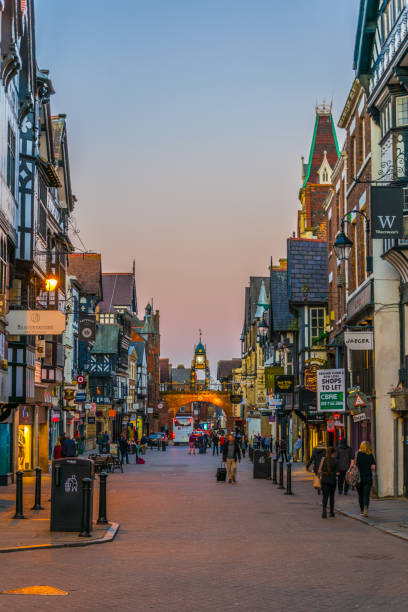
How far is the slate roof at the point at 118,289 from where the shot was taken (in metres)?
103

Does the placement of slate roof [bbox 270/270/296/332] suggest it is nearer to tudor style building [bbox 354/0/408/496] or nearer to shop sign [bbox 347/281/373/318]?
shop sign [bbox 347/281/373/318]

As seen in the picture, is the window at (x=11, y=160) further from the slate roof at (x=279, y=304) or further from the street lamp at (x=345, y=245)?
the slate roof at (x=279, y=304)

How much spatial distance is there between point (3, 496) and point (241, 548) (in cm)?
1241

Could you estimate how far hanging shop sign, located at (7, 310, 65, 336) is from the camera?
72.3ft

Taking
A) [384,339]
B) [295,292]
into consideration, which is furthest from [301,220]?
[384,339]

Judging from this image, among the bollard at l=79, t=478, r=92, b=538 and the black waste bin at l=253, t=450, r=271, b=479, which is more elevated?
the bollard at l=79, t=478, r=92, b=538

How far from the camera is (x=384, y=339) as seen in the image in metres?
24.2

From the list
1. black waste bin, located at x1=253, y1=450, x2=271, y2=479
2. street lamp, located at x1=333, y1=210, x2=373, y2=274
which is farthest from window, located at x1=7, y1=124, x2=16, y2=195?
black waste bin, located at x1=253, y1=450, x2=271, y2=479

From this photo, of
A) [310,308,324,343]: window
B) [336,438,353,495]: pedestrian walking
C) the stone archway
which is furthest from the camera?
the stone archway

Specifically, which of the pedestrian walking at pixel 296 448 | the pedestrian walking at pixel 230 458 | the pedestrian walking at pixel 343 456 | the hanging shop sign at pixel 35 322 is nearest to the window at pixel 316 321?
the pedestrian walking at pixel 296 448

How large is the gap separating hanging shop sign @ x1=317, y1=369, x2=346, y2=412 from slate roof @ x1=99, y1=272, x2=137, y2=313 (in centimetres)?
7754

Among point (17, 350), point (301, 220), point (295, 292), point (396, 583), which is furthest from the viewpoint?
point (301, 220)

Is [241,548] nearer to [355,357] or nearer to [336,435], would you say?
[355,357]

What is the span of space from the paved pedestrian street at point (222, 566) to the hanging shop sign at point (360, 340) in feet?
18.8
